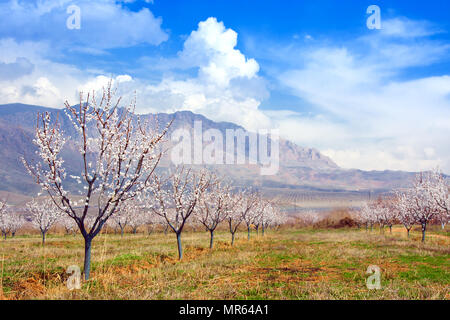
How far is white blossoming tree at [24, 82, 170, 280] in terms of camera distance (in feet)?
37.8

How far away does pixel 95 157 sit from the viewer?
42.8 ft

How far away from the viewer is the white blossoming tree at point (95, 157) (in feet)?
37.8

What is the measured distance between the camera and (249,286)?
12.2 meters

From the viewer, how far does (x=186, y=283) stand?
40.9 ft

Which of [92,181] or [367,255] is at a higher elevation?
[92,181]

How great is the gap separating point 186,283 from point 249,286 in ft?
8.25
